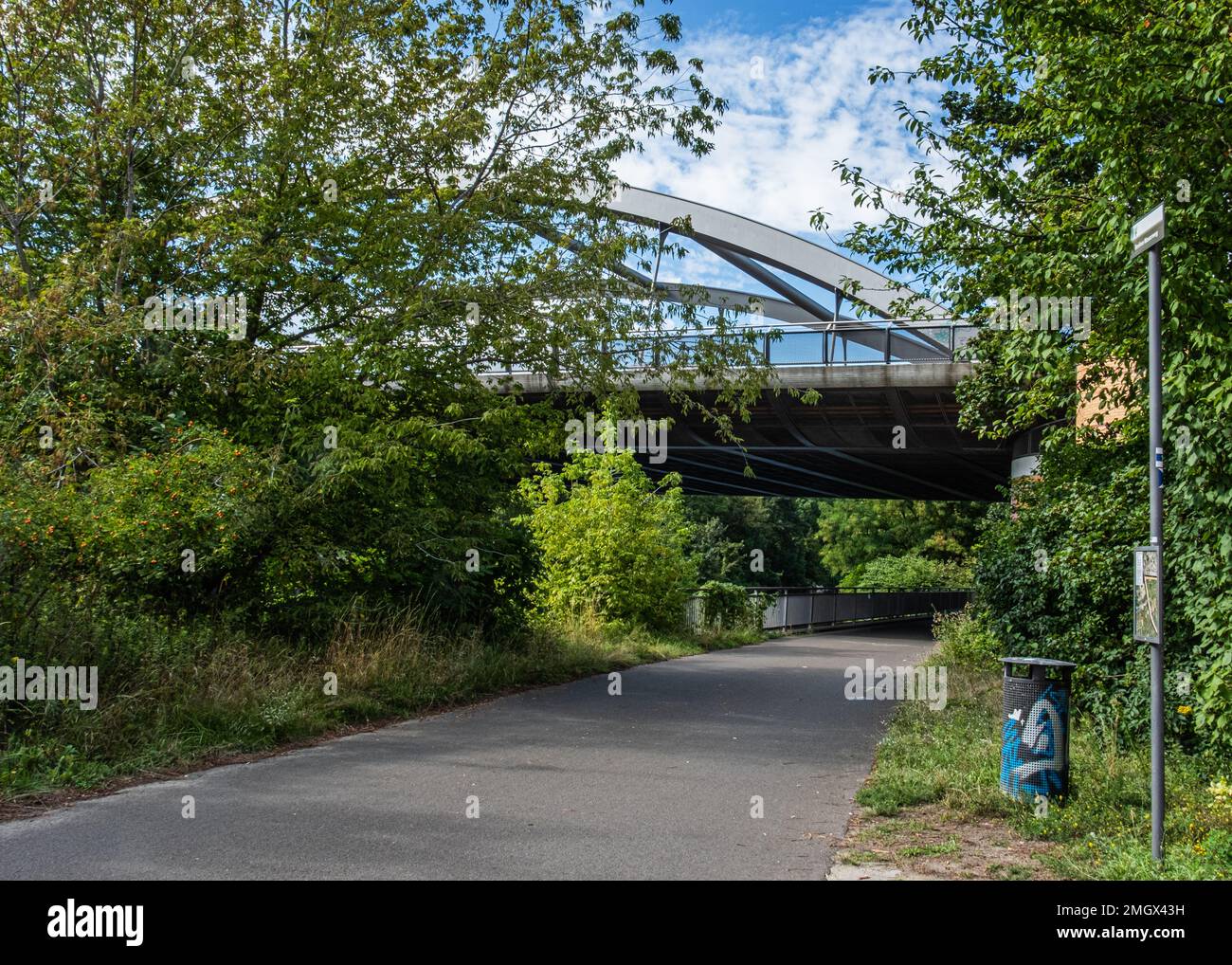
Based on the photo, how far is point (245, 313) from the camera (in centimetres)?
1248

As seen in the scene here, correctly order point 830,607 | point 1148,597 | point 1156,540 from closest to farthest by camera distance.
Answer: point 1156,540 < point 1148,597 < point 830,607

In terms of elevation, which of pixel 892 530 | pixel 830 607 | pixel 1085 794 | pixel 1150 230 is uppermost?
pixel 1150 230

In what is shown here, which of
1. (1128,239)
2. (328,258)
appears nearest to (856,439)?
(328,258)

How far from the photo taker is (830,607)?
33156 millimetres

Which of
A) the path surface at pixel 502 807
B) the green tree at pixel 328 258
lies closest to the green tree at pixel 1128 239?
the path surface at pixel 502 807

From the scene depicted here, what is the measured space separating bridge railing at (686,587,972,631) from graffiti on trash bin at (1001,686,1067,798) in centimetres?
1535

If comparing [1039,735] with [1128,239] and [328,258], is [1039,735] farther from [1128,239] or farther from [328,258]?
[328,258]

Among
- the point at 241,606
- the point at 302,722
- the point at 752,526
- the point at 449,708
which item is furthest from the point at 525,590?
the point at 752,526

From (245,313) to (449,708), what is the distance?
5.75 m

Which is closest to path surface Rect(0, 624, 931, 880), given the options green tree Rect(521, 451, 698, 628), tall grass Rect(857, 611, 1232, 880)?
tall grass Rect(857, 611, 1232, 880)

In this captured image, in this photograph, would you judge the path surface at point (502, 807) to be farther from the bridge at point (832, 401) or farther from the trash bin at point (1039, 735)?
the bridge at point (832, 401)

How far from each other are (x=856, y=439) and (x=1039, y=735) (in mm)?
23465

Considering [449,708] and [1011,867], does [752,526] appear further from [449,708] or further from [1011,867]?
[1011,867]

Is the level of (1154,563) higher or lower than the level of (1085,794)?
higher
